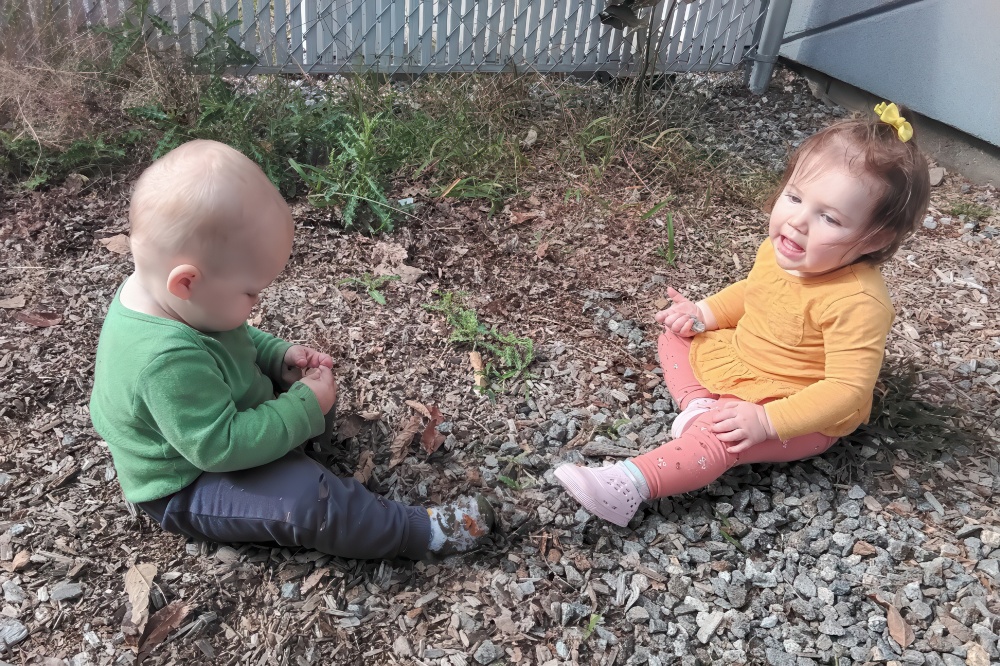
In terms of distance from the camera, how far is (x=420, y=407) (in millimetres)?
2586

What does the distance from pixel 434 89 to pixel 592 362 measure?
238 cm

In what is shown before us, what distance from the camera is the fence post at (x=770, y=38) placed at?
17.1 ft

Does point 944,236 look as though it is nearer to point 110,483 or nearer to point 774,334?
point 774,334

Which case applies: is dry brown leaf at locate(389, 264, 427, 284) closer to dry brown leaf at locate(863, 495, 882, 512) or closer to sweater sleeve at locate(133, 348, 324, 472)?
sweater sleeve at locate(133, 348, 324, 472)

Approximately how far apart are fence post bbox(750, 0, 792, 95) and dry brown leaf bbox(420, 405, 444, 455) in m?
4.05

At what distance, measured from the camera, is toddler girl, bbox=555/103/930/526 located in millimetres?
2066

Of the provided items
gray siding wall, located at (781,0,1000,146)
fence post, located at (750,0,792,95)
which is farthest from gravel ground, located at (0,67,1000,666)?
fence post, located at (750,0,792,95)

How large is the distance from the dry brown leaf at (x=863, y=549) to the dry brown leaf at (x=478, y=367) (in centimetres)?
130

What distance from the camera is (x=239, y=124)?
3.59 meters

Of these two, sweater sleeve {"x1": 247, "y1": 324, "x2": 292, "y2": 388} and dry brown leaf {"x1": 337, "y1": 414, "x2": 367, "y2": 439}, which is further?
dry brown leaf {"x1": 337, "y1": 414, "x2": 367, "y2": 439}

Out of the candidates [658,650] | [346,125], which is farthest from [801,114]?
[658,650]

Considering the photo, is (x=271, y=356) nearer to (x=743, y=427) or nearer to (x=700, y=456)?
(x=700, y=456)

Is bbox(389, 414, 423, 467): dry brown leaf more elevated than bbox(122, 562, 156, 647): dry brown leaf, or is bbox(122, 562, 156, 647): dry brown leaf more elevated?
bbox(389, 414, 423, 467): dry brown leaf

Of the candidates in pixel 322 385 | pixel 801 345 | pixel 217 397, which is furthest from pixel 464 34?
pixel 217 397
